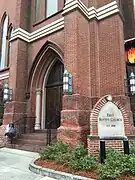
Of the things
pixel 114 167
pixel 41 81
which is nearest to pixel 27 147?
pixel 41 81

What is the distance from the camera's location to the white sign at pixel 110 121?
557 cm

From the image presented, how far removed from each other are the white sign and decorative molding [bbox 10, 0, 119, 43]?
495 centimetres

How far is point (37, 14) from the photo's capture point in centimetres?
1165

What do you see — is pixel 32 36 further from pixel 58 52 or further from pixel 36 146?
pixel 36 146

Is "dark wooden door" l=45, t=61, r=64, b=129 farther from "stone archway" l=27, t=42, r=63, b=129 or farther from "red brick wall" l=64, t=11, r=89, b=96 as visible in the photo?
"red brick wall" l=64, t=11, r=89, b=96

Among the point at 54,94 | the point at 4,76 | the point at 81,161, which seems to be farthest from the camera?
the point at 4,76

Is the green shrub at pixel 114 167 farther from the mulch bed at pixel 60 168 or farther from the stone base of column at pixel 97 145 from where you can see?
the stone base of column at pixel 97 145

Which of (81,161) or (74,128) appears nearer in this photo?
(81,161)

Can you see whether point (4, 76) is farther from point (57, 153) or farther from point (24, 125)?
point (57, 153)

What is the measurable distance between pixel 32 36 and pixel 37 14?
5.65ft

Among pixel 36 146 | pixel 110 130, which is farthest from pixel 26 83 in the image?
pixel 110 130

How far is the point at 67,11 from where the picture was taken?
8367 mm

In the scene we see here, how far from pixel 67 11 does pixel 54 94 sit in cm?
442

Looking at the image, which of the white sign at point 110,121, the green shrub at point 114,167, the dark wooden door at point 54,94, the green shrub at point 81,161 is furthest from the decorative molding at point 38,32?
the green shrub at point 114,167
